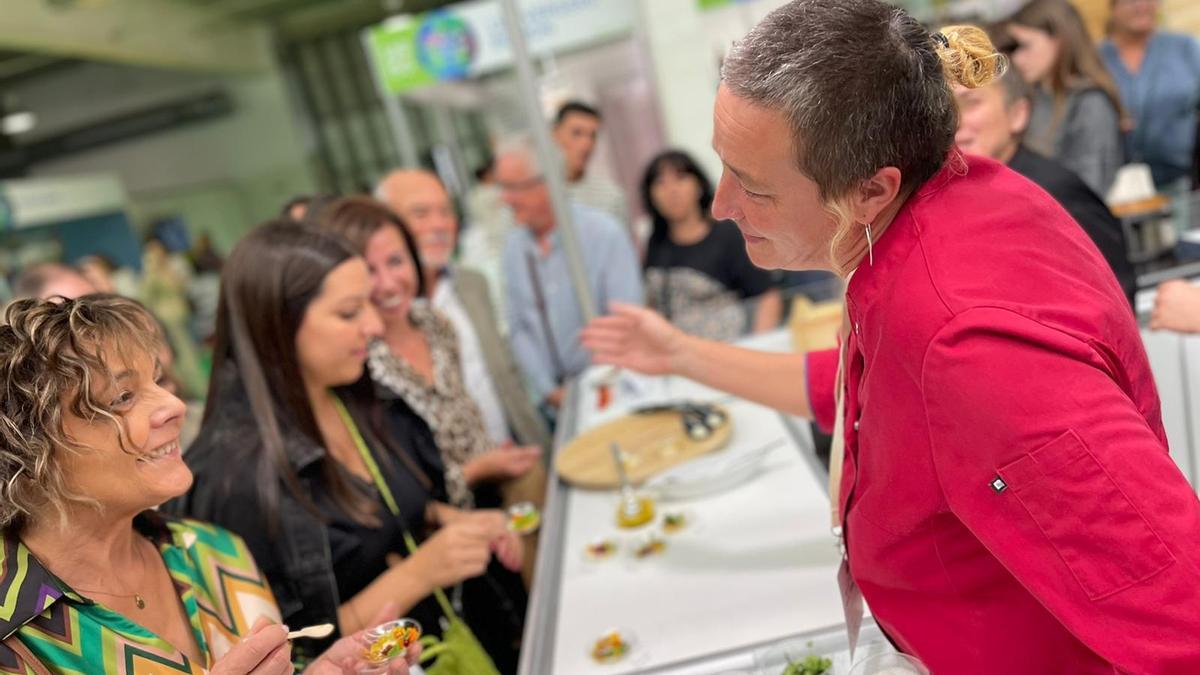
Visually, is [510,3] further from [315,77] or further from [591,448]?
[315,77]

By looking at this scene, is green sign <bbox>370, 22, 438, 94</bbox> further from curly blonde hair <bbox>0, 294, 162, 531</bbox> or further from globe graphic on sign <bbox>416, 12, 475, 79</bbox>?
curly blonde hair <bbox>0, 294, 162, 531</bbox>

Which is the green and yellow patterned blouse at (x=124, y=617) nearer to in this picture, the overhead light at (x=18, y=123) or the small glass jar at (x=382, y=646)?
the small glass jar at (x=382, y=646)

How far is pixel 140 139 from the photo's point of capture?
11961 mm

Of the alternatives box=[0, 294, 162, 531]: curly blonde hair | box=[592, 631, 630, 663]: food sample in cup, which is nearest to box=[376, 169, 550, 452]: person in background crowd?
box=[592, 631, 630, 663]: food sample in cup

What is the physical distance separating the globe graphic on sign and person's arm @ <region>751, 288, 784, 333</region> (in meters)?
2.95

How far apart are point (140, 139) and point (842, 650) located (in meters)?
13.1

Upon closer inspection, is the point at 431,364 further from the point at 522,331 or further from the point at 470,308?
the point at 522,331

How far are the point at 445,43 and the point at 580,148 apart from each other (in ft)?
4.37

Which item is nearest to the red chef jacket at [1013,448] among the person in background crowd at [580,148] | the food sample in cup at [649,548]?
the food sample in cup at [649,548]

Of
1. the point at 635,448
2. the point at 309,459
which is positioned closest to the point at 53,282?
the point at 309,459

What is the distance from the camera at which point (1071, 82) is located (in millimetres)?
3227

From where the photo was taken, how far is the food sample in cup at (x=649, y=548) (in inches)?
74.9

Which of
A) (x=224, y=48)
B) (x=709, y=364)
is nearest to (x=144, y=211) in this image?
(x=224, y=48)

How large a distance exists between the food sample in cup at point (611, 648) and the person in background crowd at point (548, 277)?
87.8 inches
